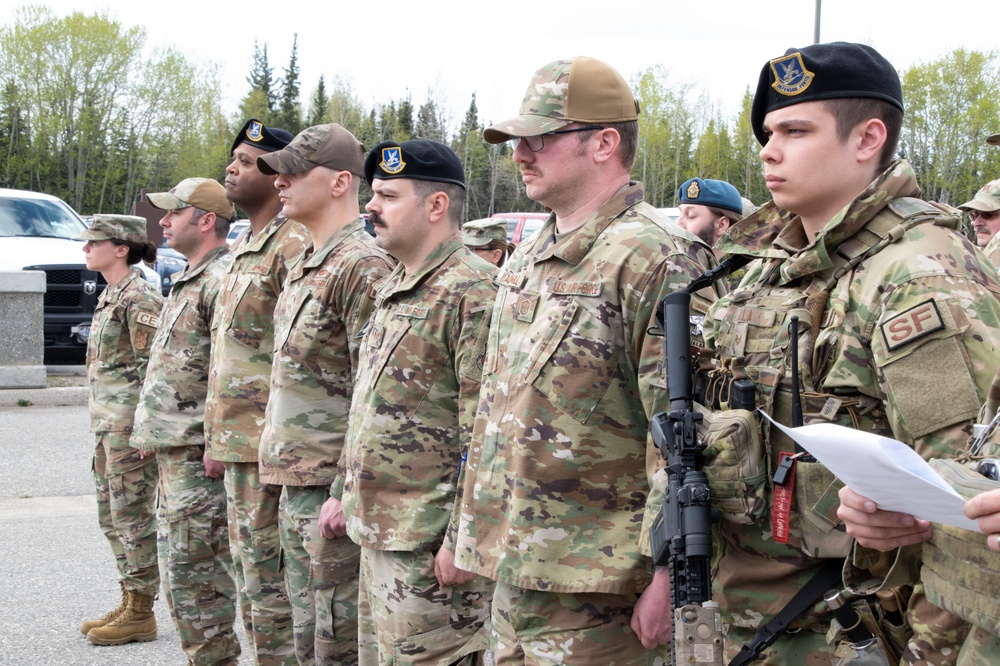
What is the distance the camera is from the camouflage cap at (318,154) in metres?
4.45

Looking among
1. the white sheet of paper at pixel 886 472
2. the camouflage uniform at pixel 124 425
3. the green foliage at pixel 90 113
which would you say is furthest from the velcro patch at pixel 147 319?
the green foliage at pixel 90 113

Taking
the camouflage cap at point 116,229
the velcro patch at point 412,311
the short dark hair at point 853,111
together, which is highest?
the short dark hair at point 853,111

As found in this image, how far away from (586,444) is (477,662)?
1.26 m

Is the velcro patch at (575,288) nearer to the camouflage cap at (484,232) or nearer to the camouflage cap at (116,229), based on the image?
the camouflage cap at (484,232)

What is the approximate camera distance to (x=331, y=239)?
4.34m

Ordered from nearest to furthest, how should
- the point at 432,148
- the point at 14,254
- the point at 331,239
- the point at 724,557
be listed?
the point at 724,557 < the point at 432,148 < the point at 331,239 < the point at 14,254

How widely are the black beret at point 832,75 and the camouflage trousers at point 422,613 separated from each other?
6.72ft

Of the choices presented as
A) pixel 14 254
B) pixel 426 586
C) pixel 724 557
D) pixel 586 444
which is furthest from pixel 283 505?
pixel 14 254

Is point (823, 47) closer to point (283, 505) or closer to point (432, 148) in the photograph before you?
point (432, 148)

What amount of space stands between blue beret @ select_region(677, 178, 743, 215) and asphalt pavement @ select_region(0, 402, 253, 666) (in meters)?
3.71

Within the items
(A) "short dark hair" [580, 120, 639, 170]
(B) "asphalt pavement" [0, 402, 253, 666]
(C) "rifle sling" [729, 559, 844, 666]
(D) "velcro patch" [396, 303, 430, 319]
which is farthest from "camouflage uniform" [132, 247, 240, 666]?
(C) "rifle sling" [729, 559, 844, 666]

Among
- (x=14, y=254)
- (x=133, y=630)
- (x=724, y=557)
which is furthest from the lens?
(x=14, y=254)

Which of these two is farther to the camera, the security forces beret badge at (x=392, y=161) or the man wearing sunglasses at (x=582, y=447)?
the security forces beret badge at (x=392, y=161)

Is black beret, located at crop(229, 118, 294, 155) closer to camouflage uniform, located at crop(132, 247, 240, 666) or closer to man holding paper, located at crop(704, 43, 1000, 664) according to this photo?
camouflage uniform, located at crop(132, 247, 240, 666)
